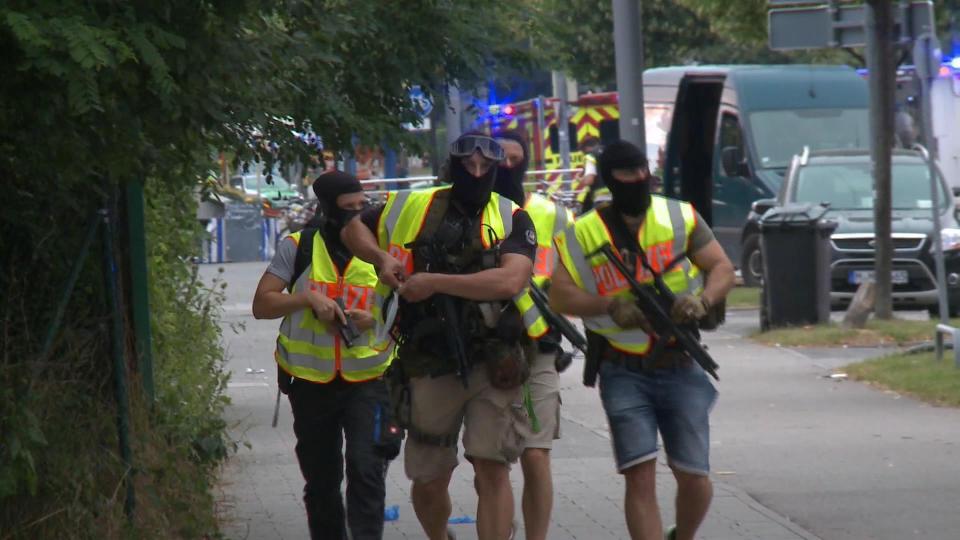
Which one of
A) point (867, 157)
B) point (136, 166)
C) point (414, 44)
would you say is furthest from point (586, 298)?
point (867, 157)

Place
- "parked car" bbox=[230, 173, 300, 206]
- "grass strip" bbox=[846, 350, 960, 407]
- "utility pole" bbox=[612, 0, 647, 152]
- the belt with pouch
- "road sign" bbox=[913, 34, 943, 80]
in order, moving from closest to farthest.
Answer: the belt with pouch < "grass strip" bbox=[846, 350, 960, 407] < "road sign" bbox=[913, 34, 943, 80] < "utility pole" bbox=[612, 0, 647, 152] < "parked car" bbox=[230, 173, 300, 206]

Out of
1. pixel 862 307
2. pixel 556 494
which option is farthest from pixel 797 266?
pixel 556 494

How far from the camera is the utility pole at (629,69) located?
15383 mm

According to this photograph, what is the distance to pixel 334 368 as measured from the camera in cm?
682

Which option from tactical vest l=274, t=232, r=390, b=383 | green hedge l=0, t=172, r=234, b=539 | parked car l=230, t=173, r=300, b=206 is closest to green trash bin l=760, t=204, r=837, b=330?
parked car l=230, t=173, r=300, b=206

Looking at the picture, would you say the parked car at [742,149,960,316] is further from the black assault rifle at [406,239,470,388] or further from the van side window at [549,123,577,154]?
the van side window at [549,123,577,154]

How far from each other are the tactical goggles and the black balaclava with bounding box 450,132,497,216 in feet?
0.09

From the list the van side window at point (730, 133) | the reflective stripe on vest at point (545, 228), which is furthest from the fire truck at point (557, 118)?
the reflective stripe on vest at point (545, 228)

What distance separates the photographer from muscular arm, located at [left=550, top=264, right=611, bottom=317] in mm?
6377

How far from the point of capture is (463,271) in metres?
6.19

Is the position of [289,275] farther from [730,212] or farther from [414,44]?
[730,212]

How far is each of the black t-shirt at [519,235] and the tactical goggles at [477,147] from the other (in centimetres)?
20

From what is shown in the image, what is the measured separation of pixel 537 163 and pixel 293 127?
34.1 m

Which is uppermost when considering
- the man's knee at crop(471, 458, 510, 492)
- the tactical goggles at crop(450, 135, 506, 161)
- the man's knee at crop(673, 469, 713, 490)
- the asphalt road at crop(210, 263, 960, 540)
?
the tactical goggles at crop(450, 135, 506, 161)
